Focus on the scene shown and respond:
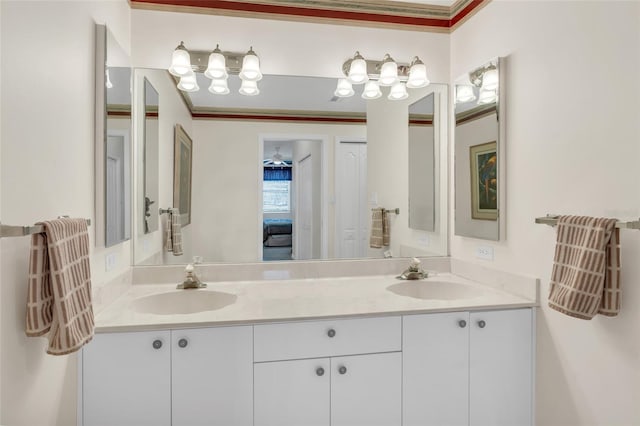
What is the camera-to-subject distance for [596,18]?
55.1 inches

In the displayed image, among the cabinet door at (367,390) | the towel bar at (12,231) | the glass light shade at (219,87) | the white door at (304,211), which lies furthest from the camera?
the white door at (304,211)

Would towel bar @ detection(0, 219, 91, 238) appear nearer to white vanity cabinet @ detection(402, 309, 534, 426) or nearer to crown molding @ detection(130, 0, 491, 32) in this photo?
white vanity cabinet @ detection(402, 309, 534, 426)

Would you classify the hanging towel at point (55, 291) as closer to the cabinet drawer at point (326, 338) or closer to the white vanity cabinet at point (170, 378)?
the white vanity cabinet at point (170, 378)

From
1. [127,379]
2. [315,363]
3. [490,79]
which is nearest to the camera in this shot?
[127,379]

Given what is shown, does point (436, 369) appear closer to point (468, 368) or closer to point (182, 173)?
point (468, 368)

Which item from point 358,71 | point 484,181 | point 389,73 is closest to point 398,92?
point 389,73

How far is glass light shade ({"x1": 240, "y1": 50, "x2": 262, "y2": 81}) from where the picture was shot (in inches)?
80.6

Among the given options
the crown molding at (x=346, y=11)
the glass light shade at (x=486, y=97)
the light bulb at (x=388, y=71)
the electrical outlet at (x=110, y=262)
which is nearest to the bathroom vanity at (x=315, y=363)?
the electrical outlet at (x=110, y=262)

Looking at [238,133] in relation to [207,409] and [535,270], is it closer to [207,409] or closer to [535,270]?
[207,409]

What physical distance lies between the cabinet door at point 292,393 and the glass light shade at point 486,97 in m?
1.49

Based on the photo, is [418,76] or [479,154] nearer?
[479,154]

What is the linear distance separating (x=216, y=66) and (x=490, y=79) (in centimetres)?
141

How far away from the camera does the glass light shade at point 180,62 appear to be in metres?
1.96

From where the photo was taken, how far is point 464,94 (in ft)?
7.08
